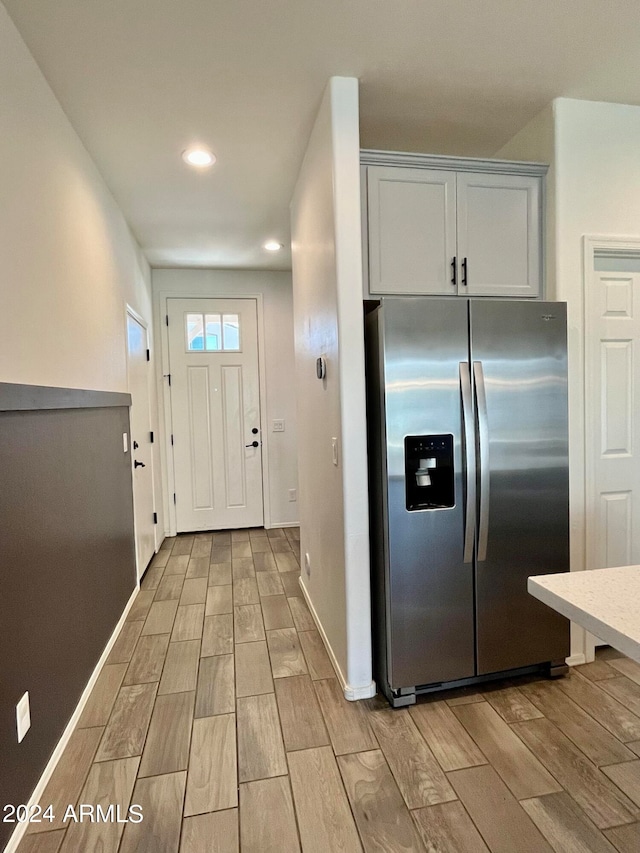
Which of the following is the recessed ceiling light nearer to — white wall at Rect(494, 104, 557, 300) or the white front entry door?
white wall at Rect(494, 104, 557, 300)

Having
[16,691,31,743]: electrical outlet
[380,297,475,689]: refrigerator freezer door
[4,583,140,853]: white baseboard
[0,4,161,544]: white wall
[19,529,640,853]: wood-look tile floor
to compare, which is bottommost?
[19,529,640,853]: wood-look tile floor

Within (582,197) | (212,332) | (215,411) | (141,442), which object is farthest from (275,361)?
(582,197)

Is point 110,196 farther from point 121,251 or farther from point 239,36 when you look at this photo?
point 239,36

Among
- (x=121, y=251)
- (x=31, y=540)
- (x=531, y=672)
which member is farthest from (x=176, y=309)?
(x=531, y=672)

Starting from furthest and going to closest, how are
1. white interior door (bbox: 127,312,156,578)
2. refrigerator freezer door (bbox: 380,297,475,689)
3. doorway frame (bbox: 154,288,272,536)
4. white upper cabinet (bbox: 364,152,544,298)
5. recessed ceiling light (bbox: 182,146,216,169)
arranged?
doorway frame (bbox: 154,288,272,536) → white interior door (bbox: 127,312,156,578) → recessed ceiling light (bbox: 182,146,216,169) → white upper cabinet (bbox: 364,152,544,298) → refrigerator freezer door (bbox: 380,297,475,689)

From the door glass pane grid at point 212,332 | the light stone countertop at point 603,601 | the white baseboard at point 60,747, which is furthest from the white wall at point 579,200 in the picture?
the door glass pane grid at point 212,332

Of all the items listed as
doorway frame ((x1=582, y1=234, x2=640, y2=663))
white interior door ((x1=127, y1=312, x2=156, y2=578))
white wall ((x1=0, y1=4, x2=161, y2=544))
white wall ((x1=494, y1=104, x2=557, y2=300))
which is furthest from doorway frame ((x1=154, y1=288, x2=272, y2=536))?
doorway frame ((x1=582, y1=234, x2=640, y2=663))

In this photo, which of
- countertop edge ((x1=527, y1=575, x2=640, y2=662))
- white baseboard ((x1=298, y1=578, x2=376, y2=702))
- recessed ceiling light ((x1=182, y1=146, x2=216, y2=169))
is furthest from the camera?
recessed ceiling light ((x1=182, y1=146, x2=216, y2=169))

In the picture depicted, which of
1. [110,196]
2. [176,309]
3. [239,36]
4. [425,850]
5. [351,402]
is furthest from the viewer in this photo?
[176,309]

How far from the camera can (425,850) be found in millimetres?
1302

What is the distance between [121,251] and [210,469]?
226 cm

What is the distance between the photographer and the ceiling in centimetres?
160

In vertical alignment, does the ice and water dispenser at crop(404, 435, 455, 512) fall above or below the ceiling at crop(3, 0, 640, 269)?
below

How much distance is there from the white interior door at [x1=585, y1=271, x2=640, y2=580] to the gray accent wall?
95.4 inches
